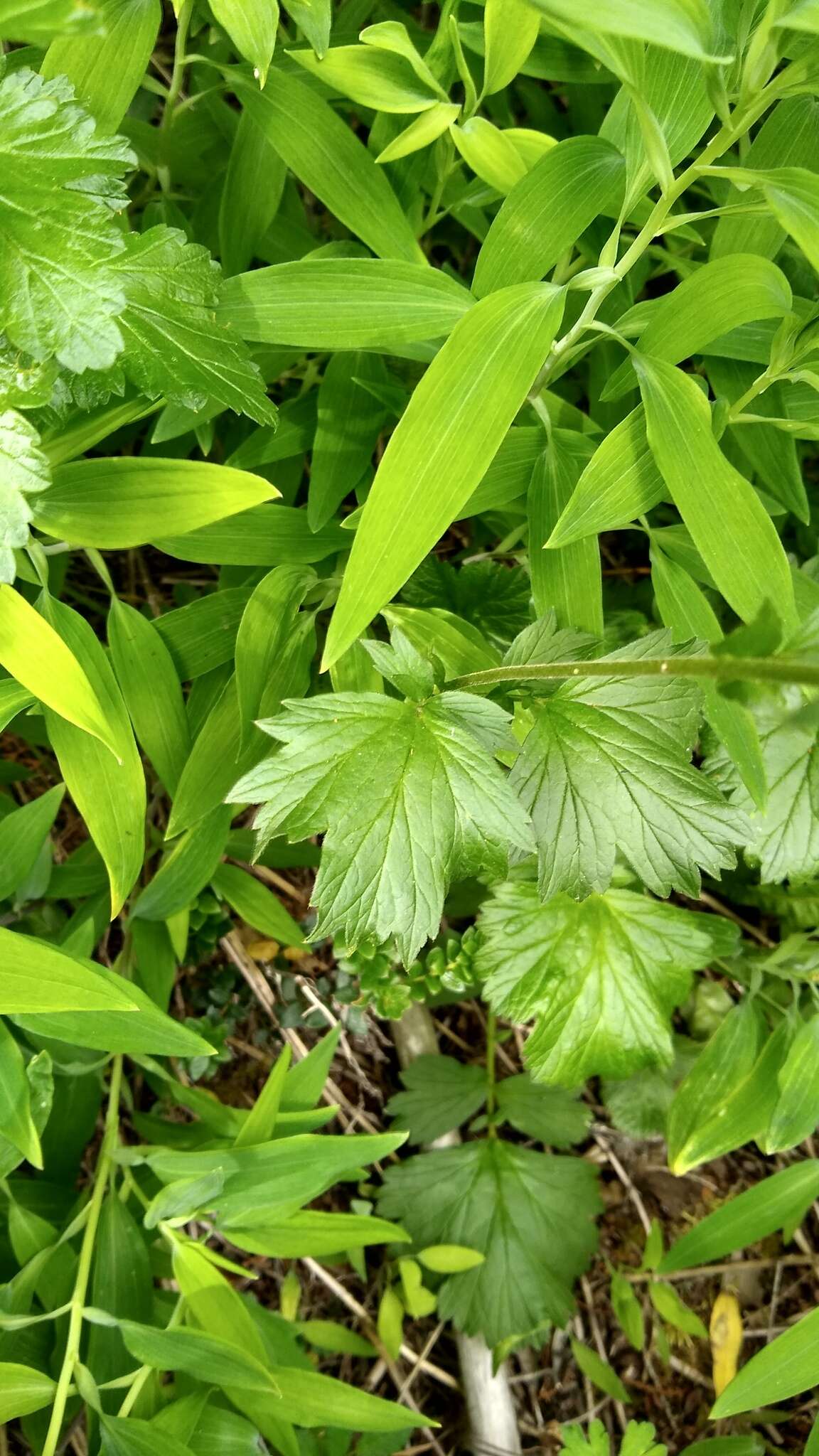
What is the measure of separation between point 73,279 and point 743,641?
53cm

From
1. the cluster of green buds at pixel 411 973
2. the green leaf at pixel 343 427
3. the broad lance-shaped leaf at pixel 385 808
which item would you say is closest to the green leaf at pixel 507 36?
the green leaf at pixel 343 427

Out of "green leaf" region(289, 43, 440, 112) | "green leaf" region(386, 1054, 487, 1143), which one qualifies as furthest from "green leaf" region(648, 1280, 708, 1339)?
"green leaf" region(289, 43, 440, 112)

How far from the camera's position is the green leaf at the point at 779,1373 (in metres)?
0.93

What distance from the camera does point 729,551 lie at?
72 cm

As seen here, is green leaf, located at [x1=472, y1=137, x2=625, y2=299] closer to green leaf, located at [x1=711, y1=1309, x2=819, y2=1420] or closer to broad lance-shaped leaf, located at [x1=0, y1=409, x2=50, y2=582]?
broad lance-shaped leaf, located at [x1=0, y1=409, x2=50, y2=582]

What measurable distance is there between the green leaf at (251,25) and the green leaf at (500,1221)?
1.30m

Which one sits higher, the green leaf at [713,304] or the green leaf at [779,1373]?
the green leaf at [713,304]

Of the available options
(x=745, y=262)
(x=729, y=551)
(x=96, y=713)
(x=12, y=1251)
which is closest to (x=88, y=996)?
(x=96, y=713)

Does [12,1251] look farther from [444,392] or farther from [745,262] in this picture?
[745,262]

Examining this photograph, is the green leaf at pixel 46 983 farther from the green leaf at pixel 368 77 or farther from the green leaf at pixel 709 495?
the green leaf at pixel 368 77

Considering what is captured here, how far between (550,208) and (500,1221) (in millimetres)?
1259

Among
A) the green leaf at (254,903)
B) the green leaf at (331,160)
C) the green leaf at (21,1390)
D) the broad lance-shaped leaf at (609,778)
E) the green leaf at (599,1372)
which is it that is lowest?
the green leaf at (599,1372)

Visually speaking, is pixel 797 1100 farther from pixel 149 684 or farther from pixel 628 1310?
pixel 149 684

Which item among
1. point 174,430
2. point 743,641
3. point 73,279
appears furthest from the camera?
point 174,430
